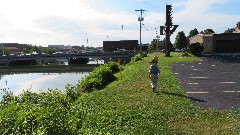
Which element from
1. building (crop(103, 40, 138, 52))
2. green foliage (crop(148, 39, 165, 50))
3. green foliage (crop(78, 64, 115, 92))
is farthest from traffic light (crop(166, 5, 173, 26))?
building (crop(103, 40, 138, 52))

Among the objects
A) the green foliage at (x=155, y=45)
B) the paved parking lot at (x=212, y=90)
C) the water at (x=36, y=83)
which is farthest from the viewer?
the green foliage at (x=155, y=45)

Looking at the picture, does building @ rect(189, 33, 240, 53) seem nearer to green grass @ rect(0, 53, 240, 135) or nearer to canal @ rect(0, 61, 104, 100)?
canal @ rect(0, 61, 104, 100)

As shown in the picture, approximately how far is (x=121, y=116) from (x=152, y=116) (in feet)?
3.86

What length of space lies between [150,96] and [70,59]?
82.7 meters

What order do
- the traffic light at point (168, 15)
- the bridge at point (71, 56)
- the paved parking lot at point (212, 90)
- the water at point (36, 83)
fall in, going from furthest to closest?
the bridge at point (71, 56) < the traffic light at point (168, 15) < the water at point (36, 83) < the paved parking lot at point (212, 90)

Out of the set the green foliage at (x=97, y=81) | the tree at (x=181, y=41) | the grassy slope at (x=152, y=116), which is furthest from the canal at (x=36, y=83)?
the tree at (x=181, y=41)

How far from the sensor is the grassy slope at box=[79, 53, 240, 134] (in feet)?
34.2

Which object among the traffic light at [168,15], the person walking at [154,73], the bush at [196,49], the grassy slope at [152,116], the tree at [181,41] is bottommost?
the grassy slope at [152,116]

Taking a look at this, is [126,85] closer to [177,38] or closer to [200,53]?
[200,53]

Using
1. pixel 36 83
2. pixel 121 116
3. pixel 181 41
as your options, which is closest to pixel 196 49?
pixel 36 83

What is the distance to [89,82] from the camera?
22.5m

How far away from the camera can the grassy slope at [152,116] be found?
10422mm

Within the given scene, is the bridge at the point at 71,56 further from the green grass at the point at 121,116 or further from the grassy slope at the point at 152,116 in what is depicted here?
the green grass at the point at 121,116

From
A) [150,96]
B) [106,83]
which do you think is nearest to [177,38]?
[106,83]
